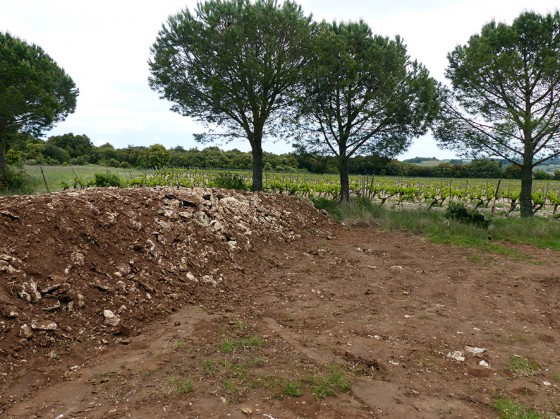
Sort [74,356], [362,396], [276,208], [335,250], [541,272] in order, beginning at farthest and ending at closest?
[276,208], [335,250], [541,272], [74,356], [362,396]

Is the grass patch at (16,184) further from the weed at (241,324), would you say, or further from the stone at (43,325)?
the weed at (241,324)

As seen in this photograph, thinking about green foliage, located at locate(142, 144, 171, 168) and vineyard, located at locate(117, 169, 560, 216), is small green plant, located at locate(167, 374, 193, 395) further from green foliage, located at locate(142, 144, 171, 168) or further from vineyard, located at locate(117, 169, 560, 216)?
green foliage, located at locate(142, 144, 171, 168)

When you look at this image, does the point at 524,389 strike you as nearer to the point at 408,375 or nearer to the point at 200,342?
the point at 408,375

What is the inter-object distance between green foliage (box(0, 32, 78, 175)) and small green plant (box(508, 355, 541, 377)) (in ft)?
65.4

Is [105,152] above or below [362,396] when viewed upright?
above

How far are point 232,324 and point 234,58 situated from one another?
11.6 meters

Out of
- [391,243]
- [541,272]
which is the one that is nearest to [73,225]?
[391,243]

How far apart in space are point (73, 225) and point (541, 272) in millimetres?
8703

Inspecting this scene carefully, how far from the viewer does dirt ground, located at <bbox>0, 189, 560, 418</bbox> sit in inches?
120

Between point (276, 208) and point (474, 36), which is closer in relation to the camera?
point (276, 208)

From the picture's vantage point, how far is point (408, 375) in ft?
11.7

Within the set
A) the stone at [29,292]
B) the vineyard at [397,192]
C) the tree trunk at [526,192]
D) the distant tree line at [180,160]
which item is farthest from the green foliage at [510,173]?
the stone at [29,292]

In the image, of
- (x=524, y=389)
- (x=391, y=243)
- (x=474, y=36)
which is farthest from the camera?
(x=474, y=36)

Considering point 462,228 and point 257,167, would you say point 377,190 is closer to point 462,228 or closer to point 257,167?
point 257,167
